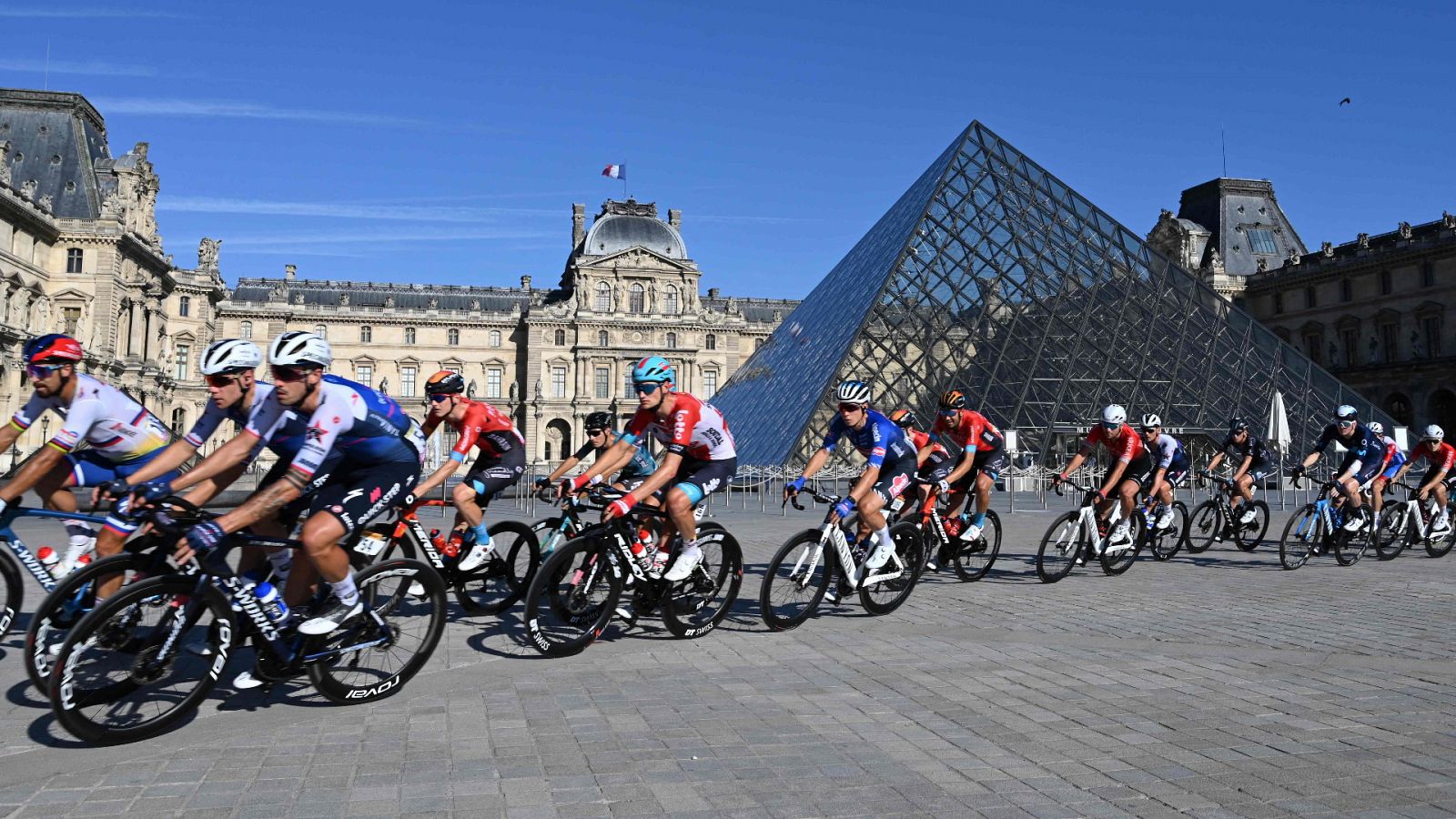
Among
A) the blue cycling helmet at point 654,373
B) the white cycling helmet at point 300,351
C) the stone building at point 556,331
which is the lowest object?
the white cycling helmet at point 300,351

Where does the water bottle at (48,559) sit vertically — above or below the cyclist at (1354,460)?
below

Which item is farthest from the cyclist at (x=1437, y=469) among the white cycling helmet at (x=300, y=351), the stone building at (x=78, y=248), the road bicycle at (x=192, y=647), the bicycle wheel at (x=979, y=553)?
the stone building at (x=78, y=248)

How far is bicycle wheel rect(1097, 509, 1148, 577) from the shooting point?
30.5 feet

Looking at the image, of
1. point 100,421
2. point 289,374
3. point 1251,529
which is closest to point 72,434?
point 100,421

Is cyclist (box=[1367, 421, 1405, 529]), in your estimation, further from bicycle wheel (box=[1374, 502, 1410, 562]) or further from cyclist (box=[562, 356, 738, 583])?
cyclist (box=[562, 356, 738, 583])

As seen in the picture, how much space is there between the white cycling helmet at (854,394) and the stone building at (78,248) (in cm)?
4063

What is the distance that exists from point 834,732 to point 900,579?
126 inches

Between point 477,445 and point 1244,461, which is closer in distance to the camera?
point 477,445

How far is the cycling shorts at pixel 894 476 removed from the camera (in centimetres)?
686

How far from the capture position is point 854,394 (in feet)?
22.2

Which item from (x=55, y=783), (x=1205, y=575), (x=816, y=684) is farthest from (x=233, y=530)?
(x=1205, y=575)

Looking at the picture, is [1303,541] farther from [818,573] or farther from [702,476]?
[702,476]

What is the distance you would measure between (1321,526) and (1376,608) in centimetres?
316

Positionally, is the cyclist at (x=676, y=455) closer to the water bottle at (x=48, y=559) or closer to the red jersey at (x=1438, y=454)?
the water bottle at (x=48, y=559)
